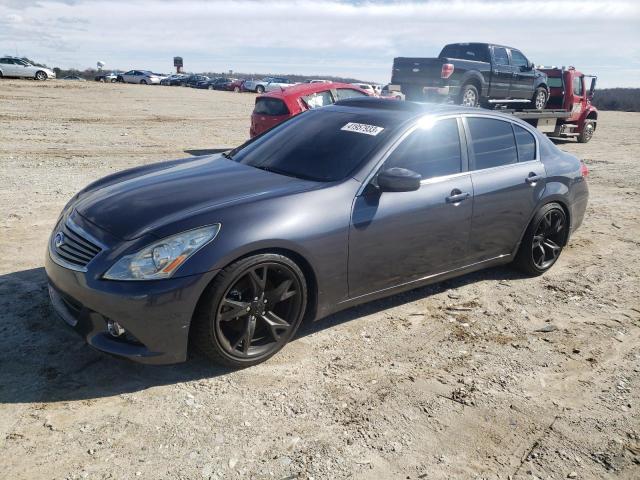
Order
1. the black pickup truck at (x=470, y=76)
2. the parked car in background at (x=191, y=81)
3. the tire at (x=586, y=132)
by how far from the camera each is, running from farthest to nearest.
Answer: the parked car in background at (x=191, y=81)
the tire at (x=586, y=132)
the black pickup truck at (x=470, y=76)

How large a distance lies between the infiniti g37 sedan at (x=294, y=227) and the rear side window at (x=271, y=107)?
5.94 m

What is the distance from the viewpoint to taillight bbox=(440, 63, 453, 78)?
12492 mm

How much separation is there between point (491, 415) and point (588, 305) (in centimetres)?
219

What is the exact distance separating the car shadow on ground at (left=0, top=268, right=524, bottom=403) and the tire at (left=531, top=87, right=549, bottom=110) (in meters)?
13.9

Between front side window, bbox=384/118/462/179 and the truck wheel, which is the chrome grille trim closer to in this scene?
front side window, bbox=384/118/462/179

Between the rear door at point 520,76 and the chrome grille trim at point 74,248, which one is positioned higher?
the rear door at point 520,76

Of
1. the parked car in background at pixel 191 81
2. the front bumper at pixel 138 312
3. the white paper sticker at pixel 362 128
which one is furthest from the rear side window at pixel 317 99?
the parked car in background at pixel 191 81

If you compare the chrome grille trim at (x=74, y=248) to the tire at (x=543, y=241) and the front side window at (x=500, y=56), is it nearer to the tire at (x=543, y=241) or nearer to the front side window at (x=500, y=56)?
the tire at (x=543, y=241)

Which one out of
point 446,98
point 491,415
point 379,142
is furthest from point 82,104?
point 491,415

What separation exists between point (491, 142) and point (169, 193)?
9.51ft


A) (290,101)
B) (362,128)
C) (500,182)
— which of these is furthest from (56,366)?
(290,101)

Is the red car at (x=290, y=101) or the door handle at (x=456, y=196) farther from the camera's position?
the red car at (x=290, y=101)

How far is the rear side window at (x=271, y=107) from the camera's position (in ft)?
35.3

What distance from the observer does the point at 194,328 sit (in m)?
3.27
